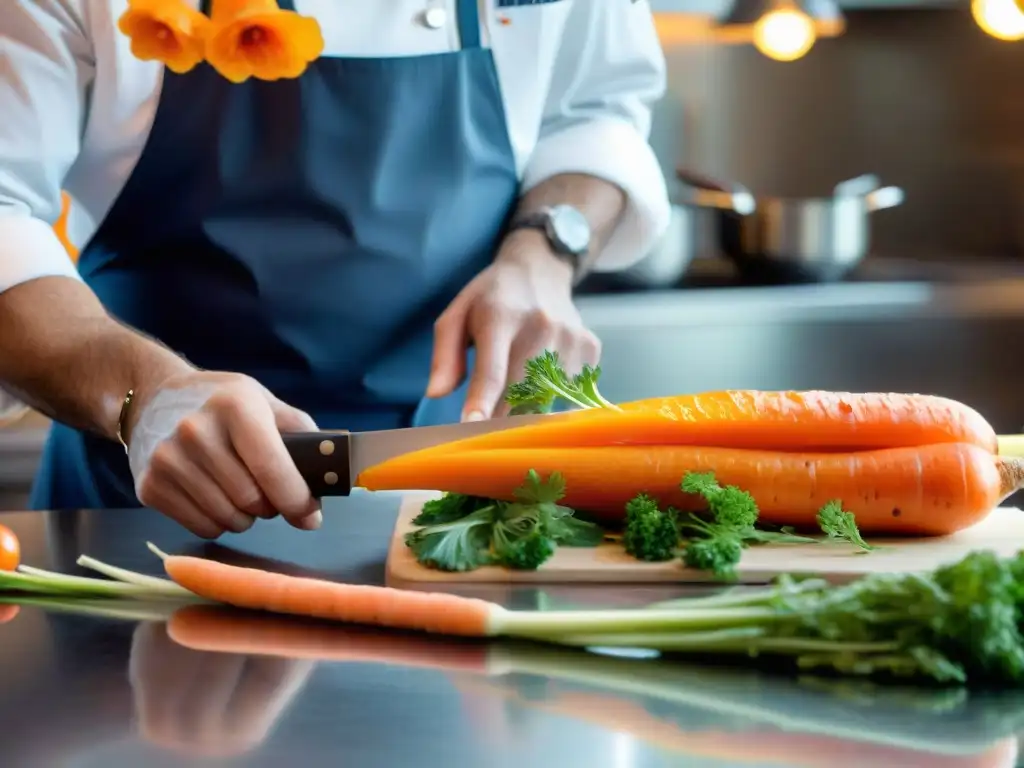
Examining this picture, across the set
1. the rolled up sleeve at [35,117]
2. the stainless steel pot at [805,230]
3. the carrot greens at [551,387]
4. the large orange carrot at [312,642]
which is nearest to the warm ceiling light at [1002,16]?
the stainless steel pot at [805,230]

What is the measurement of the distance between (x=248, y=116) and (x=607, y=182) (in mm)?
460

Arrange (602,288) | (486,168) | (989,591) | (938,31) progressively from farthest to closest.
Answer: (938,31)
(602,288)
(486,168)
(989,591)

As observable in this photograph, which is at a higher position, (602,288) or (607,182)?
(602,288)

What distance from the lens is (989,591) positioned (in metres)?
0.72

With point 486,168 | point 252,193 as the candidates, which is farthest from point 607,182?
point 252,193

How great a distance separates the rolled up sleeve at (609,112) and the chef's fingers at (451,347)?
0.35m

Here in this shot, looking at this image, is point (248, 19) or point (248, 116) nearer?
point (248, 19)

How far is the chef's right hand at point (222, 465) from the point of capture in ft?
3.46

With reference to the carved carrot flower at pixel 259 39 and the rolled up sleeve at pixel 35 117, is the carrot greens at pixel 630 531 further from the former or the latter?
the rolled up sleeve at pixel 35 117

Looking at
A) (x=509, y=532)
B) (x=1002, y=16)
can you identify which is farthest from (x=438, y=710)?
(x=1002, y=16)

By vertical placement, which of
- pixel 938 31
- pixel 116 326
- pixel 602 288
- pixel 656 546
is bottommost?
pixel 656 546

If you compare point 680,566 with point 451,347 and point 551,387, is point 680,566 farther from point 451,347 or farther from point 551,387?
point 451,347

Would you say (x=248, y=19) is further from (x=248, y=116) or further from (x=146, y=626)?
(x=146, y=626)

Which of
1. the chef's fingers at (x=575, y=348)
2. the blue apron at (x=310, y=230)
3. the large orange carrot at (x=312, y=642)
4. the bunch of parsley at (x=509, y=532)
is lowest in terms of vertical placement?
the large orange carrot at (x=312, y=642)
